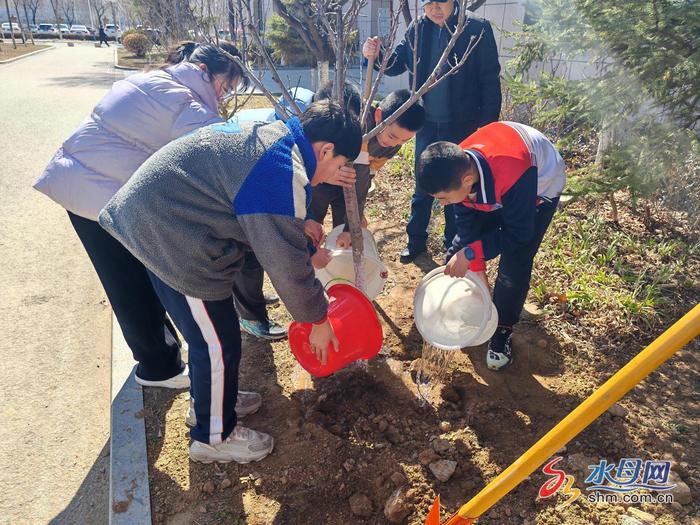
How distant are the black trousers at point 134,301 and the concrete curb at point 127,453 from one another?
149 mm

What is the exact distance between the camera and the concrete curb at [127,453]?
204 centimetres

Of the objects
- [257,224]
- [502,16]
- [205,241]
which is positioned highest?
[502,16]

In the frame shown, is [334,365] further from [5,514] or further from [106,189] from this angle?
[5,514]

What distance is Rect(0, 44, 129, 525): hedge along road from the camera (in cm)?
224

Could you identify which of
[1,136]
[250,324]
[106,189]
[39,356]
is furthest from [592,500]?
[1,136]

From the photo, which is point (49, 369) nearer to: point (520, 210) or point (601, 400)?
point (520, 210)

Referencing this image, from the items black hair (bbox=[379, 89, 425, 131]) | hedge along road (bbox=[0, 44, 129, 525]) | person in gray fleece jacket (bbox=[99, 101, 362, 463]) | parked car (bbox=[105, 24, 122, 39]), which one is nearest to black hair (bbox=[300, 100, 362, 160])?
person in gray fleece jacket (bbox=[99, 101, 362, 463])

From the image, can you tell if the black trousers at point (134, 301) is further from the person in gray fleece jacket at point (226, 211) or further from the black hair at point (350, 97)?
the black hair at point (350, 97)

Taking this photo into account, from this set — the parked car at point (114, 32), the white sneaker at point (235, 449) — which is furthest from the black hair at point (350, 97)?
the parked car at point (114, 32)

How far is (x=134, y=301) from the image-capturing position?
7.84 ft

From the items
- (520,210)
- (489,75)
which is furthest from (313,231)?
(489,75)

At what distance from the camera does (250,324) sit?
→ 3082 millimetres

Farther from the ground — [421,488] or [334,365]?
[334,365]

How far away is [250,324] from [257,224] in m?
1.63
